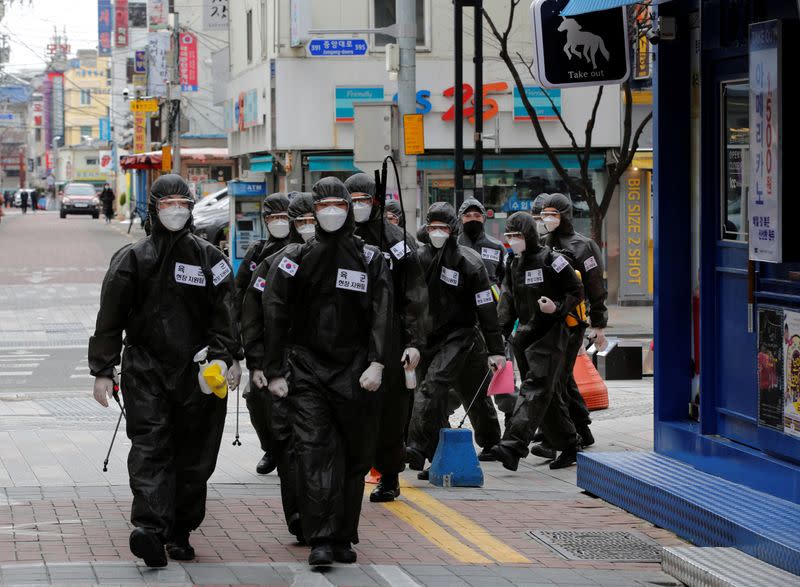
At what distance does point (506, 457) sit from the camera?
1070 centimetres

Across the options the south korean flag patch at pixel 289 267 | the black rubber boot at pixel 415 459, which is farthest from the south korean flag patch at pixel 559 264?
the south korean flag patch at pixel 289 267

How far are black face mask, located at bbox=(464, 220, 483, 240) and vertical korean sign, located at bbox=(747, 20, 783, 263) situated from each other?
15.0 ft

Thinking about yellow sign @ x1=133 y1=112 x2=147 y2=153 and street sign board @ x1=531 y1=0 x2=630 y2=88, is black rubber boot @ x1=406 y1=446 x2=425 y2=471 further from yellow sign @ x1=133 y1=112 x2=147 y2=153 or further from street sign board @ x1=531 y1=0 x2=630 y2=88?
yellow sign @ x1=133 y1=112 x2=147 y2=153

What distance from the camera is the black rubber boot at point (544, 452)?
11609 millimetres

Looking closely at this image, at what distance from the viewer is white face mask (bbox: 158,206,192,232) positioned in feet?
25.6

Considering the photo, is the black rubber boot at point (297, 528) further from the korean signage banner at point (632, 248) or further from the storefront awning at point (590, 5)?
the korean signage banner at point (632, 248)

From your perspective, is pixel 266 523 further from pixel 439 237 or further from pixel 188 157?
pixel 188 157

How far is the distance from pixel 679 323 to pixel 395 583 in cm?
283

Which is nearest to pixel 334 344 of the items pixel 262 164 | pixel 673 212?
pixel 673 212

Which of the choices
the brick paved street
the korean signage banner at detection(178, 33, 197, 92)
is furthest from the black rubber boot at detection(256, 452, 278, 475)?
the korean signage banner at detection(178, 33, 197, 92)

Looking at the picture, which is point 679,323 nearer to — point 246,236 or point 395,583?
point 395,583

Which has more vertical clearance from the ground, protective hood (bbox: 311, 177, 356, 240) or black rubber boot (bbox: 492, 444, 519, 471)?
protective hood (bbox: 311, 177, 356, 240)

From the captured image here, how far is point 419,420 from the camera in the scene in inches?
422

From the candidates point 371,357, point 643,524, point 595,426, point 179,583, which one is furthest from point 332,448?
point 595,426
